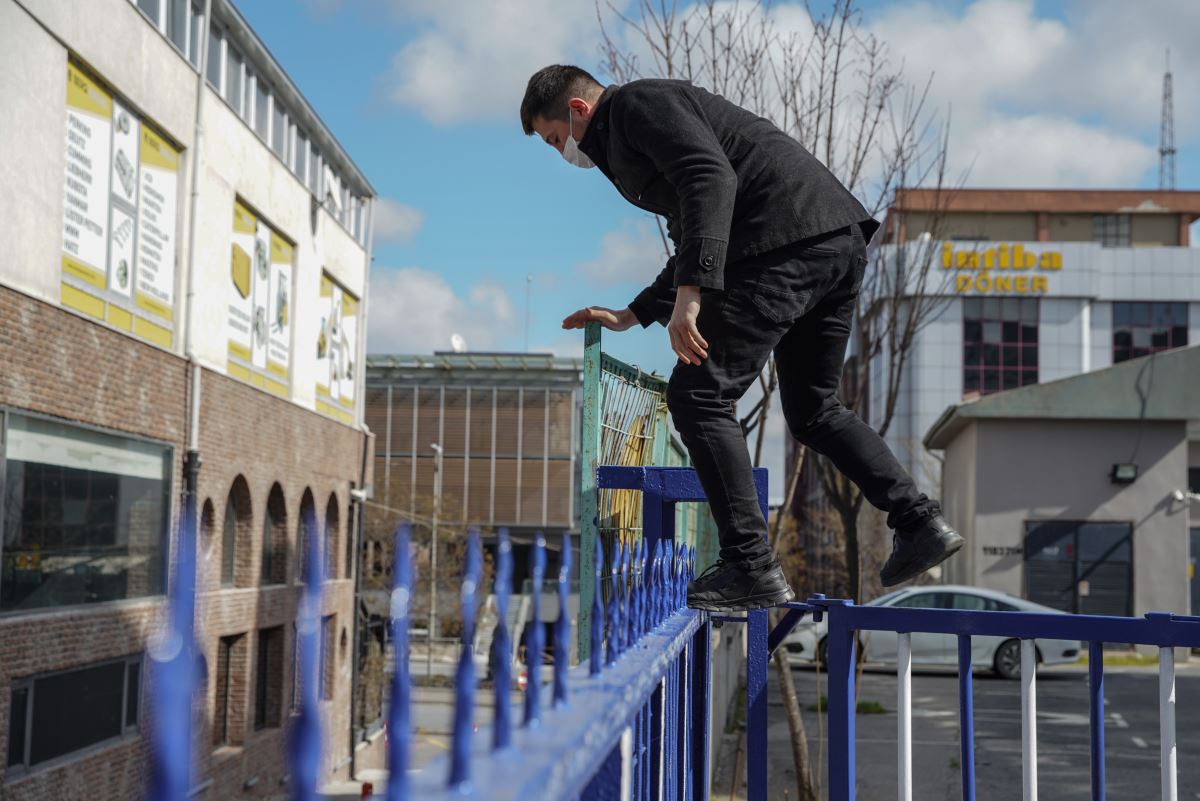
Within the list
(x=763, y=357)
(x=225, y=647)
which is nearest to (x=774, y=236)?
(x=763, y=357)

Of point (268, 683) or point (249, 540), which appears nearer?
point (249, 540)

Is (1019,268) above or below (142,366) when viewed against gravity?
above

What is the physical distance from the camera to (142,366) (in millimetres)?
21391

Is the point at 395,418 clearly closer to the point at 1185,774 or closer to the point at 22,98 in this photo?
the point at 22,98

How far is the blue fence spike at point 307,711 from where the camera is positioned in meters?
0.81

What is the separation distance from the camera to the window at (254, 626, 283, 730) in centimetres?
2966

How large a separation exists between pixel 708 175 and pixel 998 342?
2824 inches

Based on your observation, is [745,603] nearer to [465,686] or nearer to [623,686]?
[623,686]

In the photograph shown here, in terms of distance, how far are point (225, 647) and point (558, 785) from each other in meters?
27.7

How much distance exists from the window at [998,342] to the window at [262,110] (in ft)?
161

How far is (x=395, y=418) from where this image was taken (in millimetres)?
71062

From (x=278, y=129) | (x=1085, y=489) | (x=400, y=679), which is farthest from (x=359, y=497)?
(x=400, y=679)

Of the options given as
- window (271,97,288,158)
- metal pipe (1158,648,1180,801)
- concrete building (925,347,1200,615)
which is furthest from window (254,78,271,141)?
metal pipe (1158,648,1180,801)

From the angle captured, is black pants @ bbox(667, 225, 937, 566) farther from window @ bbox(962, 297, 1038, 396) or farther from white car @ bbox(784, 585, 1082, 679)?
window @ bbox(962, 297, 1038, 396)
